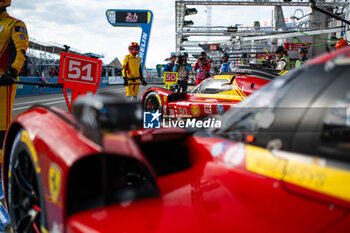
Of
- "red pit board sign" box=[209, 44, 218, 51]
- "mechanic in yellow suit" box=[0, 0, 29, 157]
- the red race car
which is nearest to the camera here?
"mechanic in yellow suit" box=[0, 0, 29, 157]

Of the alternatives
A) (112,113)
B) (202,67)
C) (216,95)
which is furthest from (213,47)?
(112,113)

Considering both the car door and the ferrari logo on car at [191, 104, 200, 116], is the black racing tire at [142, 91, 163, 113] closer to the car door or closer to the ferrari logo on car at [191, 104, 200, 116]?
the ferrari logo on car at [191, 104, 200, 116]

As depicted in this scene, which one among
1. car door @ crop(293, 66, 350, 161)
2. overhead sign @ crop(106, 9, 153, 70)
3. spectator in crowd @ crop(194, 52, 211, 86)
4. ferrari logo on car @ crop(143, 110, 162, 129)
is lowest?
ferrari logo on car @ crop(143, 110, 162, 129)

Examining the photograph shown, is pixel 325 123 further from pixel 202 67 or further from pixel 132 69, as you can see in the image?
pixel 202 67

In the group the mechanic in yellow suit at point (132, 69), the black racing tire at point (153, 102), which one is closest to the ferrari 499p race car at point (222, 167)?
the black racing tire at point (153, 102)

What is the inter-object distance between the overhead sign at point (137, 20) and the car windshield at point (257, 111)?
13241 millimetres

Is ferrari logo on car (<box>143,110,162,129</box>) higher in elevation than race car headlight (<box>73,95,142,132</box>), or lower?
lower

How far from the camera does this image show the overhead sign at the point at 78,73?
278 centimetres

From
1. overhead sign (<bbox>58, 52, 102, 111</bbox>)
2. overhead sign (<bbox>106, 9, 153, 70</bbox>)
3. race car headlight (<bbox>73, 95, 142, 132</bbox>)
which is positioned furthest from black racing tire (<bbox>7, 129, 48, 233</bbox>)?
overhead sign (<bbox>106, 9, 153, 70</bbox>)

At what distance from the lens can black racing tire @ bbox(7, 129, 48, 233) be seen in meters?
1.20

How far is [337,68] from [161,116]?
4693 millimetres

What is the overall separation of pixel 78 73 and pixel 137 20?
480 inches

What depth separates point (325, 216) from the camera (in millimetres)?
714

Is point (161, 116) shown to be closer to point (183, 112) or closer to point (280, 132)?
point (183, 112)
